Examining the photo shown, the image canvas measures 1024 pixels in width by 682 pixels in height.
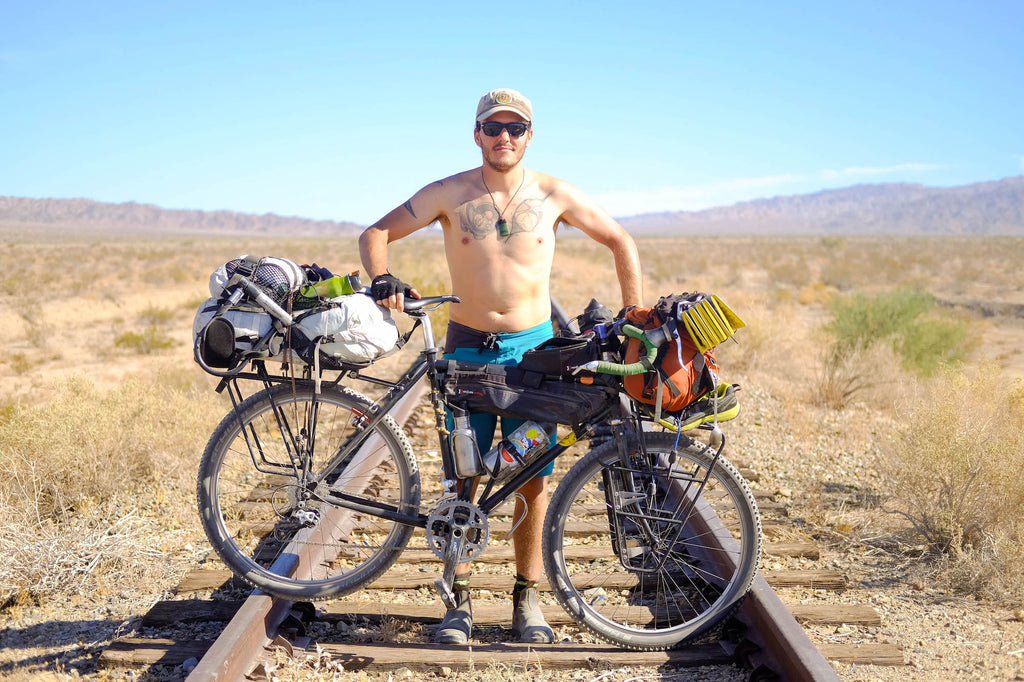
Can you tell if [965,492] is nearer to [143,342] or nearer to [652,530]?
A: [652,530]

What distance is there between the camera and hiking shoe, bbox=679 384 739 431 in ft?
11.0

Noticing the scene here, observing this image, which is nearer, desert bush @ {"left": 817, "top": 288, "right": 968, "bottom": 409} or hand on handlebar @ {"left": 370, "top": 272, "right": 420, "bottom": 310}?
hand on handlebar @ {"left": 370, "top": 272, "right": 420, "bottom": 310}

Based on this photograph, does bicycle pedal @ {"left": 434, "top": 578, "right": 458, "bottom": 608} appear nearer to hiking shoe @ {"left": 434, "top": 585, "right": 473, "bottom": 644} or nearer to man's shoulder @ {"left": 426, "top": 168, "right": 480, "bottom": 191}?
hiking shoe @ {"left": 434, "top": 585, "right": 473, "bottom": 644}

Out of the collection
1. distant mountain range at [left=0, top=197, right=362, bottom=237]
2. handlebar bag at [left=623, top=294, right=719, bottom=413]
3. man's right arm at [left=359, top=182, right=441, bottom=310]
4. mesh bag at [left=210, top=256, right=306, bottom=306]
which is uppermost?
distant mountain range at [left=0, top=197, right=362, bottom=237]

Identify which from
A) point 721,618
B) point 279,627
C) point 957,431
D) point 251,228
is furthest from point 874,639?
point 251,228

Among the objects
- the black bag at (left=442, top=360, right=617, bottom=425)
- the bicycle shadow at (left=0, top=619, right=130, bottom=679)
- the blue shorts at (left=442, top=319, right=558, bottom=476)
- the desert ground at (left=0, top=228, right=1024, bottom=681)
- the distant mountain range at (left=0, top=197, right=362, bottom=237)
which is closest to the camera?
the black bag at (left=442, top=360, right=617, bottom=425)

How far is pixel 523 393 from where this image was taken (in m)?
3.42

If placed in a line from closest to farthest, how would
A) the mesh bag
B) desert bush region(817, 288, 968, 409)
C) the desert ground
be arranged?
1. the mesh bag
2. the desert ground
3. desert bush region(817, 288, 968, 409)

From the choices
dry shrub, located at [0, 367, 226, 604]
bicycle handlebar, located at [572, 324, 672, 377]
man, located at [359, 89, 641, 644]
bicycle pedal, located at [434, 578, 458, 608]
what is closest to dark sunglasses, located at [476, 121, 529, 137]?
man, located at [359, 89, 641, 644]

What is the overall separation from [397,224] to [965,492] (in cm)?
374

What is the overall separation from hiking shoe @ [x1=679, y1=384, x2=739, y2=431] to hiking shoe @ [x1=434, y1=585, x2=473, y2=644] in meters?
1.31

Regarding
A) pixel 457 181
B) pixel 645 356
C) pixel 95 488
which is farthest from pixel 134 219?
pixel 645 356

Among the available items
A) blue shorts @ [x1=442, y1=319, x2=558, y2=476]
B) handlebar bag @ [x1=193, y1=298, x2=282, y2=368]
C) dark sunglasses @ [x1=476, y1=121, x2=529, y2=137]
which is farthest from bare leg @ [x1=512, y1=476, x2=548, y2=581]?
dark sunglasses @ [x1=476, y1=121, x2=529, y2=137]

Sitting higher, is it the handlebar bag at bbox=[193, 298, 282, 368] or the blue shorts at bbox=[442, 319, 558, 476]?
the handlebar bag at bbox=[193, 298, 282, 368]
